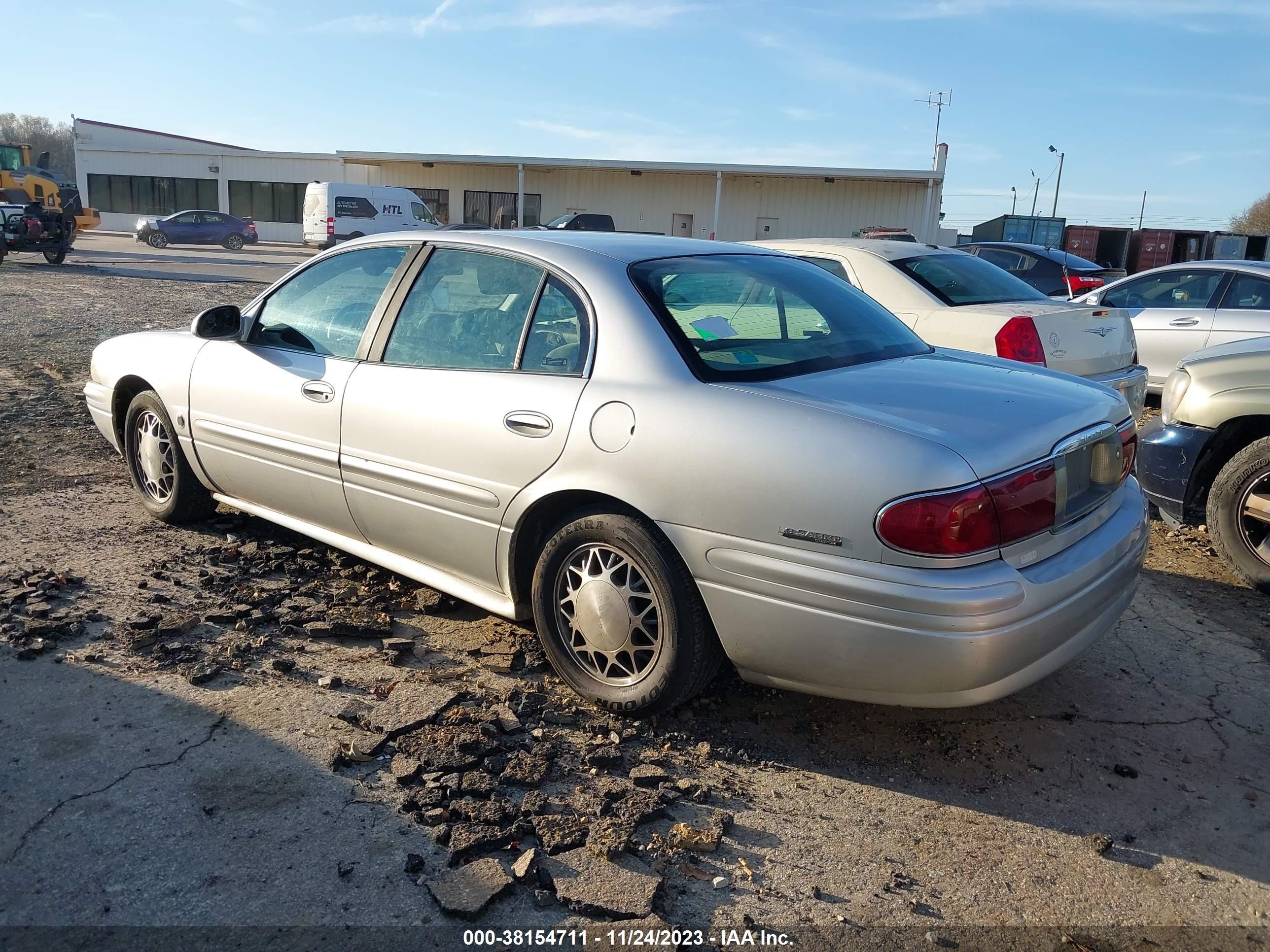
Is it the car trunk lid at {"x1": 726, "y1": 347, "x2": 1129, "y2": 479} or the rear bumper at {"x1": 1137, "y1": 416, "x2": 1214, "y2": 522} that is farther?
the rear bumper at {"x1": 1137, "y1": 416, "x2": 1214, "y2": 522}

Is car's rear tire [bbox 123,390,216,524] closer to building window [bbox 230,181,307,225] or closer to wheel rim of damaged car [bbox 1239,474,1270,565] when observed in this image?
wheel rim of damaged car [bbox 1239,474,1270,565]

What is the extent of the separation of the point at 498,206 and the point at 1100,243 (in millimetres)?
22434

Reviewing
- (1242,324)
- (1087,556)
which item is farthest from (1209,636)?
(1242,324)

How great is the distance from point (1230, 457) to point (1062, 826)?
10.4 ft

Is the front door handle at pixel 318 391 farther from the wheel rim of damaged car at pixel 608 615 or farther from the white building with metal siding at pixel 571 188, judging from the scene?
the white building with metal siding at pixel 571 188

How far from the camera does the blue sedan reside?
124ft

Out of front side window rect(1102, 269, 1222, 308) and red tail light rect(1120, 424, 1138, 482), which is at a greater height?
front side window rect(1102, 269, 1222, 308)

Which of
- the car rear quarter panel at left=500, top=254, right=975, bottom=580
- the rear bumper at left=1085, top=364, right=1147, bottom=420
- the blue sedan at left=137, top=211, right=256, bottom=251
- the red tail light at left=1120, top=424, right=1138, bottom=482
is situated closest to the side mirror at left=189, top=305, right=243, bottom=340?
the car rear quarter panel at left=500, top=254, right=975, bottom=580

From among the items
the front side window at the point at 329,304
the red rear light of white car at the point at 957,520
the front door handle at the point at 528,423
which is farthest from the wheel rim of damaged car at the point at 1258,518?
the front side window at the point at 329,304

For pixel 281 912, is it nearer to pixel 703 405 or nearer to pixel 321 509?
pixel 703 405

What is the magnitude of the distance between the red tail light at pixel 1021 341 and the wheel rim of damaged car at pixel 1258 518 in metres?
1.56

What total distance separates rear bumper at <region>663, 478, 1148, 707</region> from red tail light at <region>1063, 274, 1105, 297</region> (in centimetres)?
1169

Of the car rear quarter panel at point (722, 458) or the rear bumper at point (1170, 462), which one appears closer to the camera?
the car rear quarter panel at point (722, 458)

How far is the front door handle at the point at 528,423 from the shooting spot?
337cm
